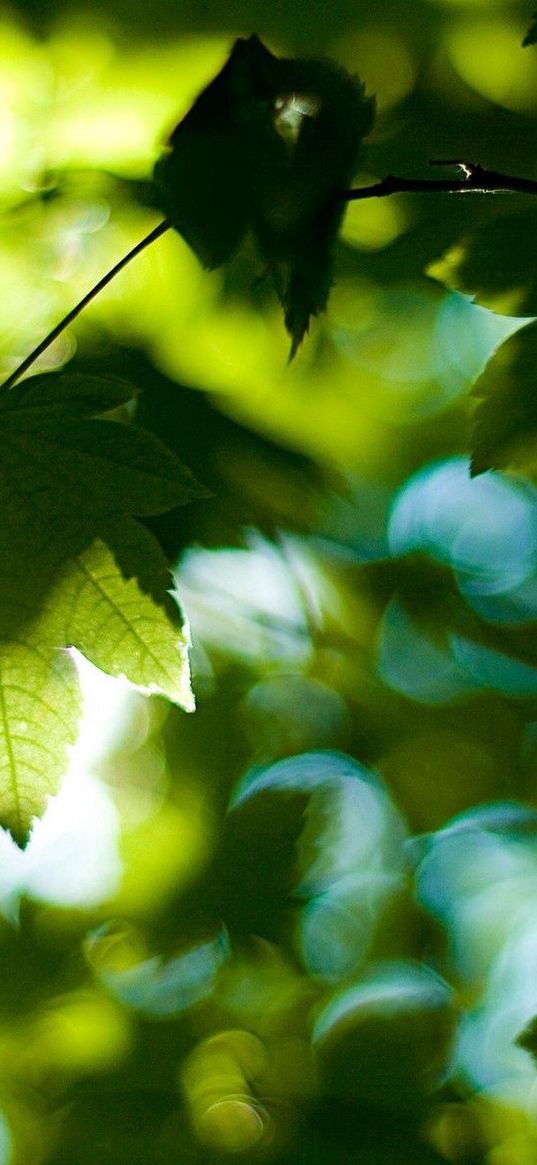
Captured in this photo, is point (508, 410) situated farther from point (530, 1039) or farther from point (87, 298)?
point (530, 1039)

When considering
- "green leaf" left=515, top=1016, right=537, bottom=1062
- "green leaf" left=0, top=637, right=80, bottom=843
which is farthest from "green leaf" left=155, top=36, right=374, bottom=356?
"green leaf" left=515, top=1016, right=537, bottom=1062

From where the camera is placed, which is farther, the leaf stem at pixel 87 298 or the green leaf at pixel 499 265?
the green leaf at pixel 499 265

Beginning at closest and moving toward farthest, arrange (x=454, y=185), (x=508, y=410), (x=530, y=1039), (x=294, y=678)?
(x=454, y=185) < (x=508, y=410) < (x=530, y=1039) < (x=294, y=678)

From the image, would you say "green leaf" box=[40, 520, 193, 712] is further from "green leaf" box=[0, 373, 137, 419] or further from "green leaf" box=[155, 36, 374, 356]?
"green leaf" box=[155, 36, 374, 356]

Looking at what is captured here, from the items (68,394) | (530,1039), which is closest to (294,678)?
(530,1039)

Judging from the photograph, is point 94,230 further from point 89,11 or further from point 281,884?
point 281,884

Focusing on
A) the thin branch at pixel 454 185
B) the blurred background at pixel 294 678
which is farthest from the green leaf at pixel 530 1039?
the thin branch at pixel 454 185

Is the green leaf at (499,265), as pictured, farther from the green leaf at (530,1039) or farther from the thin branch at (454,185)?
the green leaf at (530,1039)
